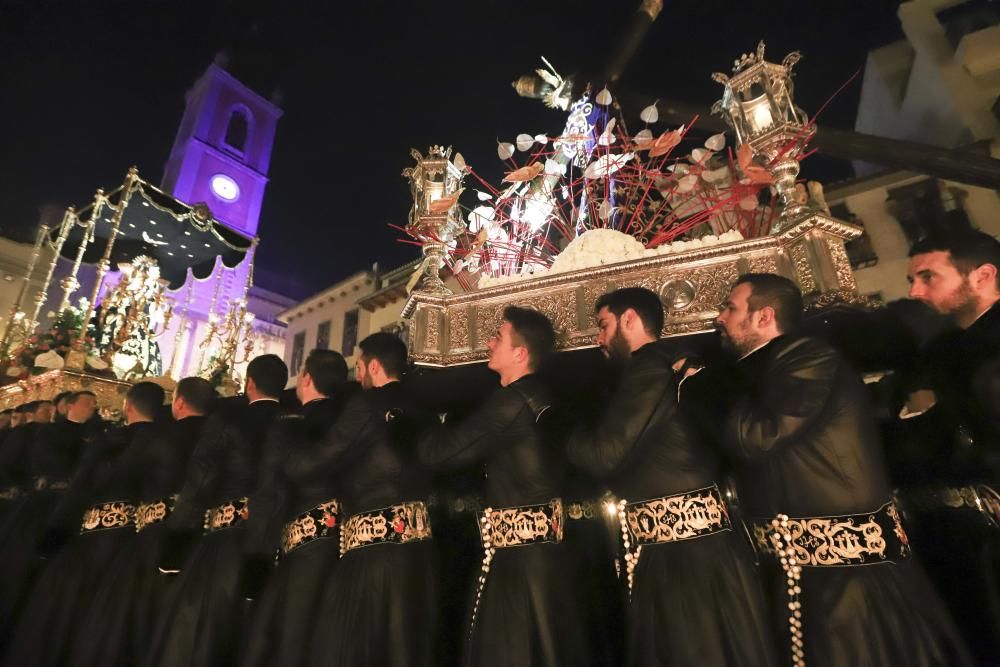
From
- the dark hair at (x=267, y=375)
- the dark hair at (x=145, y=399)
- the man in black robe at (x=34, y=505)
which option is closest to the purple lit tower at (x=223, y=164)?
the man in black robe at (x=34, y=505)

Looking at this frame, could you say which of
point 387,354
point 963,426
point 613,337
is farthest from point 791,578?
point 387,354

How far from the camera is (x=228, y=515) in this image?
3.03 meters

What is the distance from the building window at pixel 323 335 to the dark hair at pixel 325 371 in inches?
885

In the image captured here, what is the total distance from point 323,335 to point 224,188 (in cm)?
784

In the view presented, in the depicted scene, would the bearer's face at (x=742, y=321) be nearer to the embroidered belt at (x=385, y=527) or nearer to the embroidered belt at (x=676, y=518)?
the embroidered belt at (x=676, y=518)

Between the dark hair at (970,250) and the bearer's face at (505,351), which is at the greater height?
the dark hair at (970,250)

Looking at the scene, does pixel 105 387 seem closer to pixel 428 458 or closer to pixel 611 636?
pixel 428 458

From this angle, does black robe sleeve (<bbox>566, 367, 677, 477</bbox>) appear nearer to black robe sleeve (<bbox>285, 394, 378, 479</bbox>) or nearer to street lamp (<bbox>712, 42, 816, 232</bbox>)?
black robe sleeve (<bbox>285, 394, 378, 479</bbox>)

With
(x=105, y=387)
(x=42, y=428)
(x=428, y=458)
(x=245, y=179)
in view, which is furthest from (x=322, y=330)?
(x=428, y=458)

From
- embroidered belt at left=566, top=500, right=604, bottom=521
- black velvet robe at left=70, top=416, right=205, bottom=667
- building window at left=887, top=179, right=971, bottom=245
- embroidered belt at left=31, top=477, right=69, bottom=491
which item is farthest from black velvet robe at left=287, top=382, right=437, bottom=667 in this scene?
building window at left=887, top=179, right=971, bottom=245

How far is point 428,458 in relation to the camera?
2.49m

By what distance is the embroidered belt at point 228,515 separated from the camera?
301cm

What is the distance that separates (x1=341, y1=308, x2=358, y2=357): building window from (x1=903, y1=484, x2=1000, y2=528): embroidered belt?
22217mm

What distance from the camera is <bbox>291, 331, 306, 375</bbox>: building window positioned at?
2555 cm
